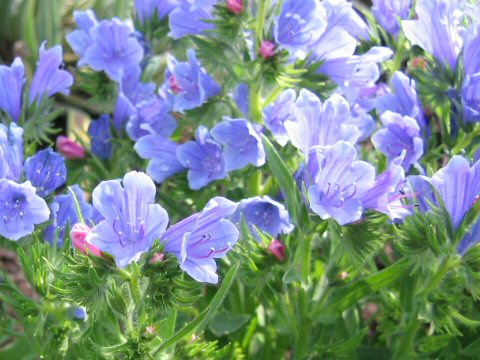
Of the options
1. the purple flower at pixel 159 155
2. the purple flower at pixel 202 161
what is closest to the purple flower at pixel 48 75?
the purple flower at pixel 159 155

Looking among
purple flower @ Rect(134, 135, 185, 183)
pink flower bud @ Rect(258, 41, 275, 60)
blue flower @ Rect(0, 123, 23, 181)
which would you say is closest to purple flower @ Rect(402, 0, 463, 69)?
pink flower bud @ Rect(258, 41, 275, 60)

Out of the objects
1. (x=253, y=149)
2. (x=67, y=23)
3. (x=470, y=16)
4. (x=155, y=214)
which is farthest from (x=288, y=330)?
(x=67, y=23)

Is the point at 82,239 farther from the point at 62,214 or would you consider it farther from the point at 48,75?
the point at 48,75

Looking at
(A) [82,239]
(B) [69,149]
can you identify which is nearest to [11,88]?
(B) [69,149]

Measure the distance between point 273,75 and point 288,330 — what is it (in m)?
0.70

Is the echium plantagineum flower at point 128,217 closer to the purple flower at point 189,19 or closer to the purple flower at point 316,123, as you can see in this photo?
the purple flower at point 316,123

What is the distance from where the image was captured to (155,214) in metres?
1.60

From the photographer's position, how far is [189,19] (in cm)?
225

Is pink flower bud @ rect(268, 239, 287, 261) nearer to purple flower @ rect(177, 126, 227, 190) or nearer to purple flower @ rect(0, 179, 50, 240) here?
purple flower @ rect(177, 126, 227, 190)

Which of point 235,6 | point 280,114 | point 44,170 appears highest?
point 235,6

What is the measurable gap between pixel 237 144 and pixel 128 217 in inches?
24.3

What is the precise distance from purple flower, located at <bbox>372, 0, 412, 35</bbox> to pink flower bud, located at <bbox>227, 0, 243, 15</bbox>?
49 centimetres

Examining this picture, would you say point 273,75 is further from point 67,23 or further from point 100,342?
point 67,23

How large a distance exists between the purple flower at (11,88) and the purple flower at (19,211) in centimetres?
45
